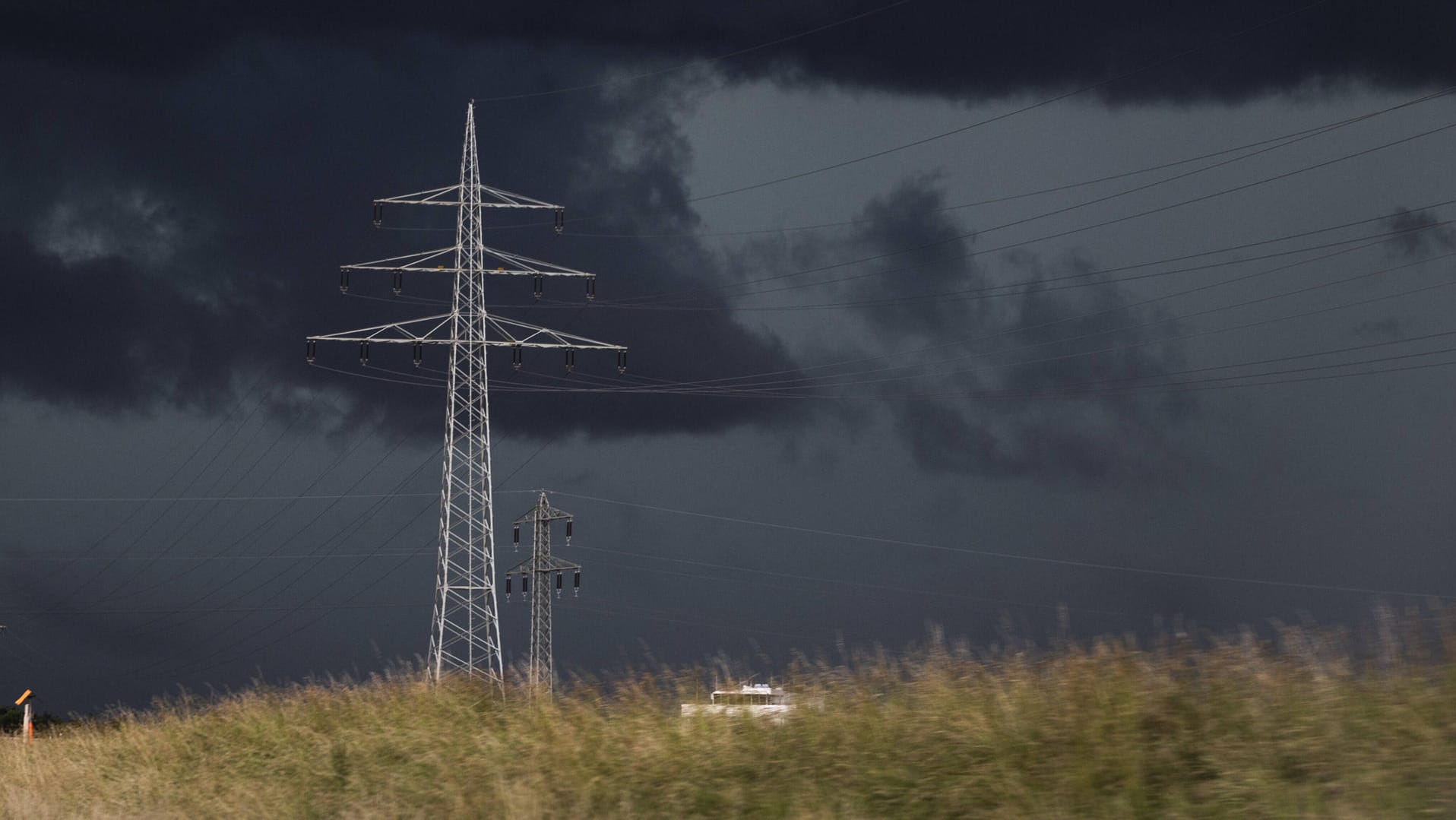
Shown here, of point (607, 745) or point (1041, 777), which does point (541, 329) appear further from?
point (1041, 777)

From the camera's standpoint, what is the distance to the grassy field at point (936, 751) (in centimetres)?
803

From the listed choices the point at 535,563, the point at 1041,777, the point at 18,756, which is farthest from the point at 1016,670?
the point at 535,563

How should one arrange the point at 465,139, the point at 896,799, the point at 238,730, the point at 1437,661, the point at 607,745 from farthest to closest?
1. the point at 465,139
2. the point at 238,730
3. the point at 607,745
4. the point at 896,799
5. the point at 1437,661

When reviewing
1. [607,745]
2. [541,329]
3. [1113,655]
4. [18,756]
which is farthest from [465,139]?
[1113,655]

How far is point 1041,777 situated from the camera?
8.96 meters

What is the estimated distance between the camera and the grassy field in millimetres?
8031

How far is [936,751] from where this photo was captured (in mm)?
9773

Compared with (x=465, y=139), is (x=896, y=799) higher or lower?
lower

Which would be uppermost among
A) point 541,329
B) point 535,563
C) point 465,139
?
point 465,139

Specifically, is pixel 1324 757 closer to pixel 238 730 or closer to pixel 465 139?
pixel 238 730

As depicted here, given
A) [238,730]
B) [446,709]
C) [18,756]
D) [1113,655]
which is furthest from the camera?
[18,756]

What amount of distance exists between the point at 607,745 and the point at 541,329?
27.5 meters

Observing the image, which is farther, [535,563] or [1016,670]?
[535,563]

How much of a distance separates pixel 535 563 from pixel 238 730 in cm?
2951
